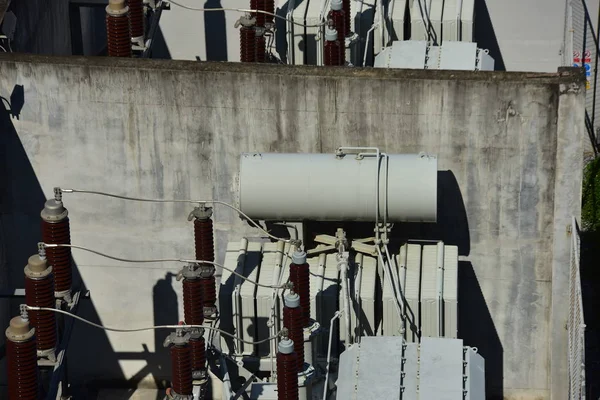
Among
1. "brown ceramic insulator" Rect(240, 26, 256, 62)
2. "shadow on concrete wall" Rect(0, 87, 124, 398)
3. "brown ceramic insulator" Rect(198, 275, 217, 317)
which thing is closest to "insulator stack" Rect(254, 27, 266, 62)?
"brown ceramic insulator" Rect(240, 26, 256, 62)

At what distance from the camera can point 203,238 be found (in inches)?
1167

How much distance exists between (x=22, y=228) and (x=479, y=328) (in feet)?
27.8

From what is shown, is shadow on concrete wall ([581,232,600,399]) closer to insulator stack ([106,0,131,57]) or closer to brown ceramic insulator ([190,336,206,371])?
brown ceramic insulator ([190,336,206,371])

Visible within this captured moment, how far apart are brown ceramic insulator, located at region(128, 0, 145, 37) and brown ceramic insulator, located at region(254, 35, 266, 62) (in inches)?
86.9

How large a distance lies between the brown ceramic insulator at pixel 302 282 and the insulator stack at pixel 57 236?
147 inches

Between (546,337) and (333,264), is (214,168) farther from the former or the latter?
(546,337)

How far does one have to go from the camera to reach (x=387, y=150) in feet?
101

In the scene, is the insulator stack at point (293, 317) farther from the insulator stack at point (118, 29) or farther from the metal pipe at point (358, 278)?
the insulator stack at point (118, 29)

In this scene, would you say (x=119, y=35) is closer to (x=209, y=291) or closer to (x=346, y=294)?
(x=209, y=291)

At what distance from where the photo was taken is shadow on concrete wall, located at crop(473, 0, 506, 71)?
38.9 m

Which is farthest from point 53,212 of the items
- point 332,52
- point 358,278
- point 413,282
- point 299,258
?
point 332,52

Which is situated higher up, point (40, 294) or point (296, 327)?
point (40, 294)

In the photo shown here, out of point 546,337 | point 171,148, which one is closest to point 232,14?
point 171,148

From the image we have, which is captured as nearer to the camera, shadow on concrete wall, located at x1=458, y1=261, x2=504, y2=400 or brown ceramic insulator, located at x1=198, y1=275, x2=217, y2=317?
brown ceramic insulator, located at x1=198, y1=275, x2=217, y2=317
